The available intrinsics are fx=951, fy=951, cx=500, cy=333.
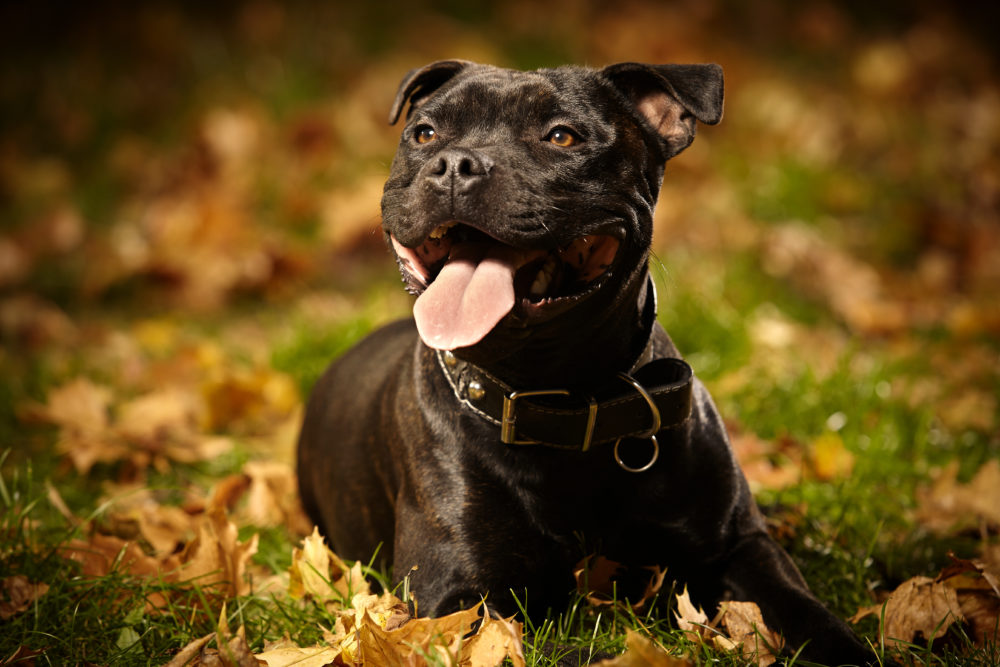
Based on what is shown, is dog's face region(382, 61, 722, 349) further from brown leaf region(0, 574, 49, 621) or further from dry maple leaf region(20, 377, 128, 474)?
dry maple leaf region(20, 377, 128, 474)

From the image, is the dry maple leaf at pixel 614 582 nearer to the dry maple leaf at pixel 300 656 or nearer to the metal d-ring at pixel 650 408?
the metal d-ring at pixel 650 408

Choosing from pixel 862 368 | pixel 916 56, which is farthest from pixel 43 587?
pixel 916 56

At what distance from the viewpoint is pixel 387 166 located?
14.1ft

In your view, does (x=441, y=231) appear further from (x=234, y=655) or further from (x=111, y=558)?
(x=111, y=558)

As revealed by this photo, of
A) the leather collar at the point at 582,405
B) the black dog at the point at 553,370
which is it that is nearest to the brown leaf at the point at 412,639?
the black dog at the point at 553,370

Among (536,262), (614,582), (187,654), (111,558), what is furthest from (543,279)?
(111,558)

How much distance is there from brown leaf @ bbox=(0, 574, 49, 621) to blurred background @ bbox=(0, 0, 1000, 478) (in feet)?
6.84

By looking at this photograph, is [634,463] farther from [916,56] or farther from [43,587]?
[916,56]

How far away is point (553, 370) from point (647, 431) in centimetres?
30

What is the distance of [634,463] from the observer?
103 inches

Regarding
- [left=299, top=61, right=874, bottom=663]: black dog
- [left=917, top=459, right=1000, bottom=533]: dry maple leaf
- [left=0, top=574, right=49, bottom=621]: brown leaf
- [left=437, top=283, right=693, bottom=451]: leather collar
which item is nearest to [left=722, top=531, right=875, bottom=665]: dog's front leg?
[left=299, top=61, right=874, bottom=663]: black dog

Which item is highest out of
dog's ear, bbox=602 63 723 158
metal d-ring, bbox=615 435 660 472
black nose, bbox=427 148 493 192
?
dog's ear, bbox=602 63 723 158

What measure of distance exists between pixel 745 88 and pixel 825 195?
5.92 feet

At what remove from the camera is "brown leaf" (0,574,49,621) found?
8.96 ft
